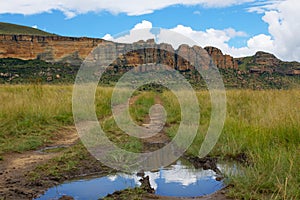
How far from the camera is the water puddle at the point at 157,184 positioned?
10.8 ft

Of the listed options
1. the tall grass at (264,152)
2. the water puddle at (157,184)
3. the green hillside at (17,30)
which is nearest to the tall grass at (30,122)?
the water puddle at (157,184)

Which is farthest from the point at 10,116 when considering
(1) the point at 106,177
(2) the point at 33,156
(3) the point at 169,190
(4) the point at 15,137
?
(3) the point at 169,190

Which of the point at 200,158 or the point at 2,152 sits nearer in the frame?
the point at 200,158

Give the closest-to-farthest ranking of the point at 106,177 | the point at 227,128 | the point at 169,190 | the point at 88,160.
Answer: the point at 169,190
the point at 106,177
the point at 88,160
the point at 227,128

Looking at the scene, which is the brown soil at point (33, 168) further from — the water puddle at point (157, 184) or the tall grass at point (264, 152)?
the tall grass at point (264, 152)

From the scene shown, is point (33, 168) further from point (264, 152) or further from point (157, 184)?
point (264, 152)

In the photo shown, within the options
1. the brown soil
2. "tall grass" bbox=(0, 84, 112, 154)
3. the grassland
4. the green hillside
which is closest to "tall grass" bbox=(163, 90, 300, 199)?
the grassland

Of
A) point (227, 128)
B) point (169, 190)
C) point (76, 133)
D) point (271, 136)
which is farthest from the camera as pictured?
point (76, 133)

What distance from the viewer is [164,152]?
16.6 ft

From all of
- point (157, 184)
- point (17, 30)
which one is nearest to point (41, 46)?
point (17, 30)

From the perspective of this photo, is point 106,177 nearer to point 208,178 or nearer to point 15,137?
point 208,178

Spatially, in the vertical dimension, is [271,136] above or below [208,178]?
above

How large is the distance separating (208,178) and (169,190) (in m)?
0.61

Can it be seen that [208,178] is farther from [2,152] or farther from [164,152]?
[2,152]
